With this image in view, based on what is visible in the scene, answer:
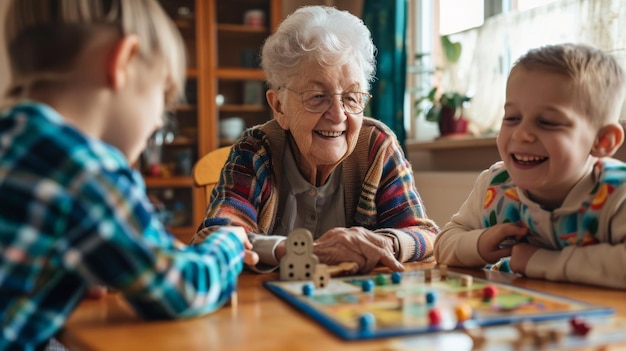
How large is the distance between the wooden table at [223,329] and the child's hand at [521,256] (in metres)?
0.15

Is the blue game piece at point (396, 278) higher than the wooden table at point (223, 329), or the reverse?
the wooden table at point (223, 329)

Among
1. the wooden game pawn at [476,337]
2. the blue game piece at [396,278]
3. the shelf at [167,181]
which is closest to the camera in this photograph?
the wooden game pawn at [476,337]

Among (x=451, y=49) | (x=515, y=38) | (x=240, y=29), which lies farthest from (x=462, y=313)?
(x=240, y=29)

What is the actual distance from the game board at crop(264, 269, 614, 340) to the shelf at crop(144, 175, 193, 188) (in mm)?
3126

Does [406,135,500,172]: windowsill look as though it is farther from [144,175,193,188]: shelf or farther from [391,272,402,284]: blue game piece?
[391,272,402,284]: blue game piece

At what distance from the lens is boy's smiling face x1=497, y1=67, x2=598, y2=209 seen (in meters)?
1.02

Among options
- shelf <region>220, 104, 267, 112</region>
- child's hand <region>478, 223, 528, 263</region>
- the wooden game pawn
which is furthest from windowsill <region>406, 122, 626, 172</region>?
the wooden game pawn

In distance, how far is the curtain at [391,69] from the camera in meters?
3.36

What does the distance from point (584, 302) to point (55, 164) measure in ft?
2.29

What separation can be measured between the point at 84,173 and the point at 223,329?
24 centimetres

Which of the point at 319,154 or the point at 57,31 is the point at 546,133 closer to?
the point at 319,154

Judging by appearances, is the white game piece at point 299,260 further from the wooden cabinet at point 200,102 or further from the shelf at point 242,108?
the shelf at point 242,108

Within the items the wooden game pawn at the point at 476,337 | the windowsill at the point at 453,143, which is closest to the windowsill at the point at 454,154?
the windowsill at the point at 453,143

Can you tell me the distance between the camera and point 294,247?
1029mm
